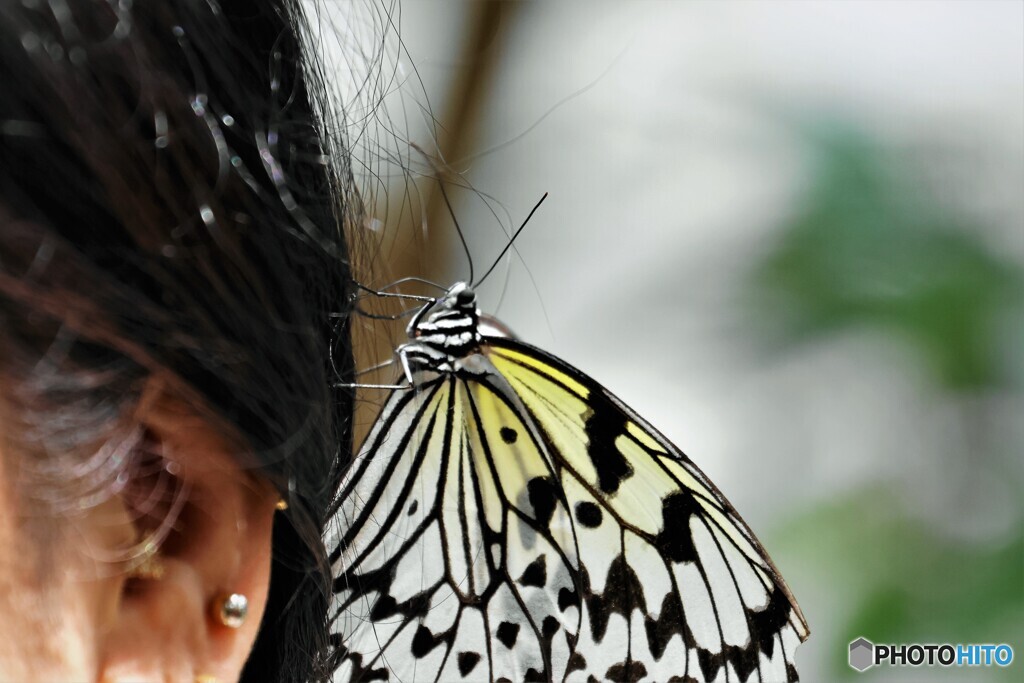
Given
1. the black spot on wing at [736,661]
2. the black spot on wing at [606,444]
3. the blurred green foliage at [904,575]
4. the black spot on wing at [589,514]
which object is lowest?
the black spot on wing at [736,661]

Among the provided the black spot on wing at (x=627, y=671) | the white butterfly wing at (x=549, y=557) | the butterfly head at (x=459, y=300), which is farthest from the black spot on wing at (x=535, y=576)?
the butterfly head at (x=459, y=300)

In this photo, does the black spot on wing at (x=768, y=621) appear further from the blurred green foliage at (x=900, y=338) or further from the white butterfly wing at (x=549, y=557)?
the blurred green foliage at (x=900, y=338)

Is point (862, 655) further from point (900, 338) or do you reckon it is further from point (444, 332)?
point (444, 332)

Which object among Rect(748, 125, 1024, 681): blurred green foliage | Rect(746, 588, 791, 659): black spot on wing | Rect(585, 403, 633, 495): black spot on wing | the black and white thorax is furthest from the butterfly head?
Rect(748, 125, 1024, 681): blurred green foliage

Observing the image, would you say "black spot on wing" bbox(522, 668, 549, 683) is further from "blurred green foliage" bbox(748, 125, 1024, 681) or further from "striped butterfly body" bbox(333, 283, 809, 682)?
"blurred green foliage" bbox(748, 125, 1024, 681)

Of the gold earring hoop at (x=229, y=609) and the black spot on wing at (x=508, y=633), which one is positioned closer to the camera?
the gold earring hoop at (x=229, y=609)

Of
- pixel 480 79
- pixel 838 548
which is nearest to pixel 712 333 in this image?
pixel 838 548

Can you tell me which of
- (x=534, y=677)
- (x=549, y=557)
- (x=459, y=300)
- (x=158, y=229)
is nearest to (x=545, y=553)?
(x=549, y=557)
